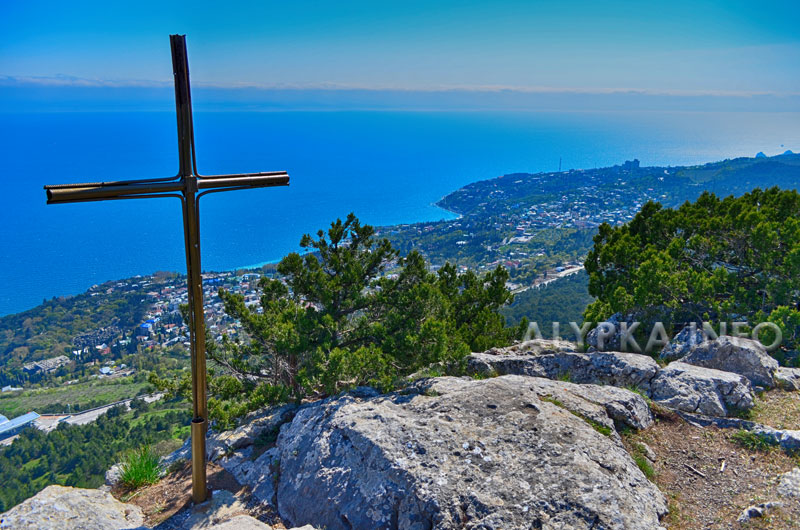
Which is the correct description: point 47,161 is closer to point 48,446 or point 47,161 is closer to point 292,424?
point 48,446

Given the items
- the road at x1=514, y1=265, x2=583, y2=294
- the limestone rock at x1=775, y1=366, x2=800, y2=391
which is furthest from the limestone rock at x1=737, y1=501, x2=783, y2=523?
the road at x1=514, y1=265, x2=583, y2=294

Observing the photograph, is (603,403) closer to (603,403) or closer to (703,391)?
(603,403)

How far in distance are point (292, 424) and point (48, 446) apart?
37.7 meters

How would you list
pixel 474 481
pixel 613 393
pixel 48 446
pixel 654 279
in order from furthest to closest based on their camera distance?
pixel 48 446 < pixel 654 279 < pixel 613 393 < pixel 474 481

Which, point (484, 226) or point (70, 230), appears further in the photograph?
point (70, 230)

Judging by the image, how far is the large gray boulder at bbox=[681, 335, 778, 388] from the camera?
7820 millimetres

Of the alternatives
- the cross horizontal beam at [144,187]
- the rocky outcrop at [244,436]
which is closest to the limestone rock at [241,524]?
the rocky outcrop at [244,436]

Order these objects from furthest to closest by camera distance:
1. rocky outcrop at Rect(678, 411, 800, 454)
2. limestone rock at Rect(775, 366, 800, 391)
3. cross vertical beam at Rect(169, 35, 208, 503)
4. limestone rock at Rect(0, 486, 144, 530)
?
limestone rock at Rect(775, 366, 800, 391) → rocky outcrop at Rect(678, 411, 800, 454) → limestone rock at Rect(0, 486, 144, 530) → cross vertical beam at Rect(169, 35, 208, 503)

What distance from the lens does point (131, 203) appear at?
4742 inches

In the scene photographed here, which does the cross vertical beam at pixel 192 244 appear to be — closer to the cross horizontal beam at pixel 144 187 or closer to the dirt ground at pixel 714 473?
the cross horizontal beam at pixel 144 187

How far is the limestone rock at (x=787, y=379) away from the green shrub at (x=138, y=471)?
33.9 ft

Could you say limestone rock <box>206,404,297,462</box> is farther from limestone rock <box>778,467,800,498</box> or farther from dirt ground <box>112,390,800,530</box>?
limestone rock <box>778,467,800,498</box>

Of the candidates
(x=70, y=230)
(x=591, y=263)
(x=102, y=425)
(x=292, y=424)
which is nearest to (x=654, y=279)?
(x=591, y=263)

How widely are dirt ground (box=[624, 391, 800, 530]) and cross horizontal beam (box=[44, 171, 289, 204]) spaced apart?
5736 millimetres
